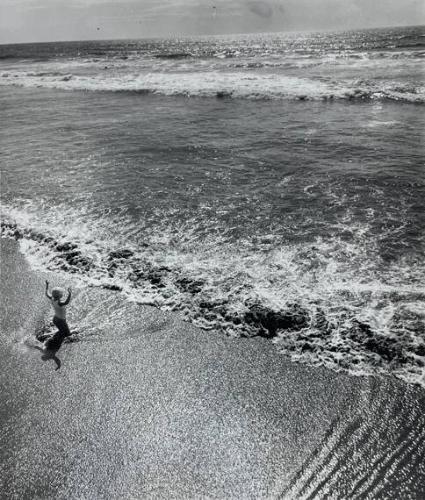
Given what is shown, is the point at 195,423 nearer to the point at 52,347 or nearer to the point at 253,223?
the point at 52,347

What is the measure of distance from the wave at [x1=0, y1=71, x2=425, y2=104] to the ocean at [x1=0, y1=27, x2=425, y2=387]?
1.18 metres

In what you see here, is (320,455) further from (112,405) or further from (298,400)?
(112,405)

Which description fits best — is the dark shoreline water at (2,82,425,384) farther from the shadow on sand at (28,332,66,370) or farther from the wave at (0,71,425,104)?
the wave at (0,71,425,104)

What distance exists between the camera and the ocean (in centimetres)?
636

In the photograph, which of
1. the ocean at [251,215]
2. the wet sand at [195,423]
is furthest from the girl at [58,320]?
the ocean at [251,215]

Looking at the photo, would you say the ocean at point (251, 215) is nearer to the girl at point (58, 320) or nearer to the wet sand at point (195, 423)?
the wet sand at point (195, 423)

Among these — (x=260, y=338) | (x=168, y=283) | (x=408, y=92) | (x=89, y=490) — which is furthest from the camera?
(x=408, y=92)

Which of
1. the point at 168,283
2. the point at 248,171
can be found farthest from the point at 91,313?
the point at 248,171

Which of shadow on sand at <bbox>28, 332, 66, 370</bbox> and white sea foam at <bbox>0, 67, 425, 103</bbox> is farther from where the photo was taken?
white sea foam at <bbox>0, 67, 425, 103</bbox>

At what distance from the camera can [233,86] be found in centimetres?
2822

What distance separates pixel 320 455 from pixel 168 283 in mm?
4035

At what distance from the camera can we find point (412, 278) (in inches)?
282

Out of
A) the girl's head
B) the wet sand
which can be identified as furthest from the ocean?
the girl's head

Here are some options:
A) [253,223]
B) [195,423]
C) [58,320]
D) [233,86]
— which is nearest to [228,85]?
[233,86]
